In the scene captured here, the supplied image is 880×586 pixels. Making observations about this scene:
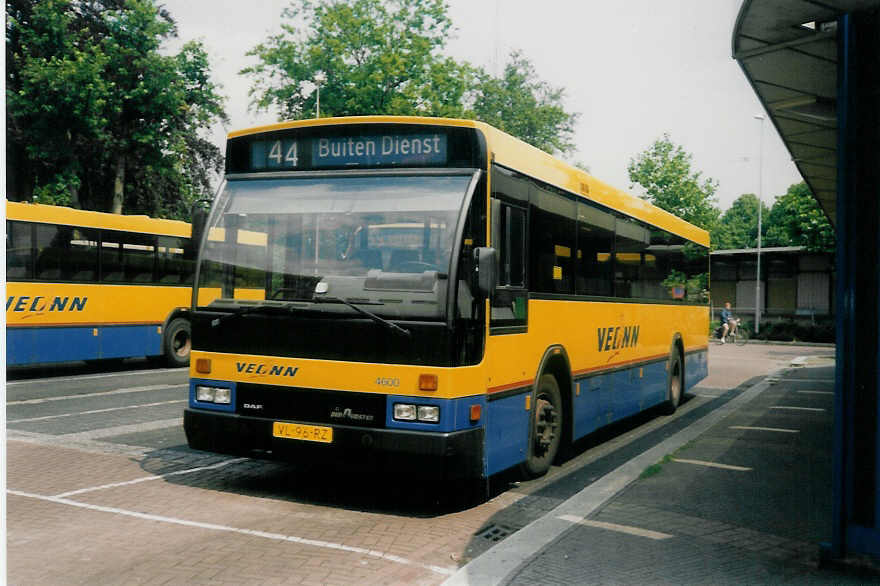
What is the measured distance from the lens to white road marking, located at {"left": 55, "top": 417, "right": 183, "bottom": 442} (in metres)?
9.85

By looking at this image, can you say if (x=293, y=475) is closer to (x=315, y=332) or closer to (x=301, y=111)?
(x=315, y=332)

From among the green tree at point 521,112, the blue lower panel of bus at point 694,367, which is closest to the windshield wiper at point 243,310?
the blue lower panel of bus at point 694,367

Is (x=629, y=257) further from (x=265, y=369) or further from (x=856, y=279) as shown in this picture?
(x=265, y=369)

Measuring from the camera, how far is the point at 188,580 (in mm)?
5039

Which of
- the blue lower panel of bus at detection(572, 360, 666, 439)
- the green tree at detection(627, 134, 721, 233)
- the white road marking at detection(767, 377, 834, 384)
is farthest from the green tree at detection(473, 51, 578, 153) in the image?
the blue lower panel of bus at detection(572, 360, 666, 439)

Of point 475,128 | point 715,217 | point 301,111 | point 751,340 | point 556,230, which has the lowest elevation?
point 751,340

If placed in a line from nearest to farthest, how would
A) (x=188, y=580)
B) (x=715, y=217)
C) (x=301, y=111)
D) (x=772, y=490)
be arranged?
(x=188, y=580), (x=772, y=490), (x=301, y=111), (x=715, y=217)

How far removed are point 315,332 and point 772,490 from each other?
433cm

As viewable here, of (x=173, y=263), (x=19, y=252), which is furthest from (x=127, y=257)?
(x=19, y=252)

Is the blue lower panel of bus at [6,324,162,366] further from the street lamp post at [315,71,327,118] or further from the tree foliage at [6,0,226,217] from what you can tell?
the street lamp post at [315,71,327,118]

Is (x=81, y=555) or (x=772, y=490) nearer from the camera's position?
(x=81, y=555)

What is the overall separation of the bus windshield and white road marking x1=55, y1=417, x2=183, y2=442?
377cm

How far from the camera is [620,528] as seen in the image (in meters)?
6.28

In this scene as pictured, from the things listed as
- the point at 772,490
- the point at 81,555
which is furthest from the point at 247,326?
the point at 772,490
